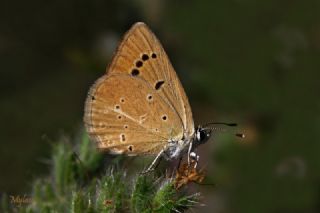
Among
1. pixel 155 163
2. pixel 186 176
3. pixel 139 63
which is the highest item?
pixel 139 63

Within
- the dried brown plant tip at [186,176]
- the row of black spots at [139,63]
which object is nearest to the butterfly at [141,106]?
the row of black spots at [139,63]

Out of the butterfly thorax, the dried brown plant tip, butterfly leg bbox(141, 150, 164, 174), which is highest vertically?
the butterfly thorax

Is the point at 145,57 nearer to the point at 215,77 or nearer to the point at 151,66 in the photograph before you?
the point at 151,66

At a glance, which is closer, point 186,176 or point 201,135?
point 186,176

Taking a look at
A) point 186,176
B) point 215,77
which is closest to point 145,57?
point 186,176

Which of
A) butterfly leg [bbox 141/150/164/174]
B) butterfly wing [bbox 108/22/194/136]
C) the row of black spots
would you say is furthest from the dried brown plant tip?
the row of black spots

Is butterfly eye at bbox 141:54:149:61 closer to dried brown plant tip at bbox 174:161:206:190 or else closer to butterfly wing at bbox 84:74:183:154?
butterfly wing at bbox 84:74:183:154

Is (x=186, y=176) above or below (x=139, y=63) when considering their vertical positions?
below
